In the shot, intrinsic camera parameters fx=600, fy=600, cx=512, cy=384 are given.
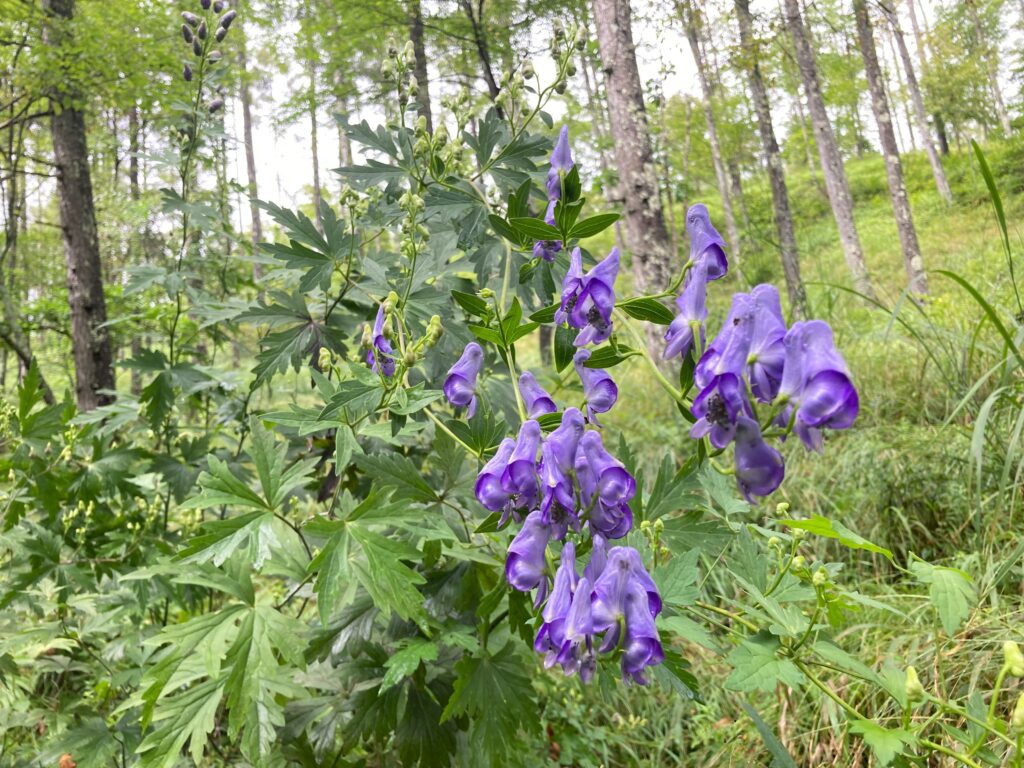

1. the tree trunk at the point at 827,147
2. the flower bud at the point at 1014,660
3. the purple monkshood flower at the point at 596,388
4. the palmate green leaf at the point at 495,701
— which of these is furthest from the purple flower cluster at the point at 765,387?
the tree trunk at the point at 827,147

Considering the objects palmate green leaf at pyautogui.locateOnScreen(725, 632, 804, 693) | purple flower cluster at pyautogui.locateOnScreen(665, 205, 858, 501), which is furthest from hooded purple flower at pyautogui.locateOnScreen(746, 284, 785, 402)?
palmate green leaf at pyautogui.locateOnScreen(725, 632, 804, 693)

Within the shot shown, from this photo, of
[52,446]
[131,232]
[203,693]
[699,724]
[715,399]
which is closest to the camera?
[715,399]

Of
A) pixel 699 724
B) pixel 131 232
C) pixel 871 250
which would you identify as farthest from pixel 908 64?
pixel 699 724

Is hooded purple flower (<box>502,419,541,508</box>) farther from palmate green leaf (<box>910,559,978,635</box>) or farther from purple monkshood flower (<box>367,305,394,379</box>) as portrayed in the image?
palmate green leaf (<box>910,559,978,635</box>)

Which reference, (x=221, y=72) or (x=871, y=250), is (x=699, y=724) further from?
(x=871, y=250)

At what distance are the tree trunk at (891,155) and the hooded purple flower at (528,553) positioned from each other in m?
10.3

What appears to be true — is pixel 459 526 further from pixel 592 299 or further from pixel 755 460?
pixel 755 460

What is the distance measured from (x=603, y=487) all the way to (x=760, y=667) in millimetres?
404

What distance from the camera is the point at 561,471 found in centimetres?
76

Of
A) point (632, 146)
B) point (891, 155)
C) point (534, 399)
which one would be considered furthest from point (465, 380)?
point (891, 155)

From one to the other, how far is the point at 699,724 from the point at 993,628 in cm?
92

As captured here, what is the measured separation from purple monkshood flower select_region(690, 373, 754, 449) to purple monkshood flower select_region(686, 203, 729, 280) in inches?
9.5

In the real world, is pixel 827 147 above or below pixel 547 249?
above

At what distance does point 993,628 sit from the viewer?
166 centimetres
